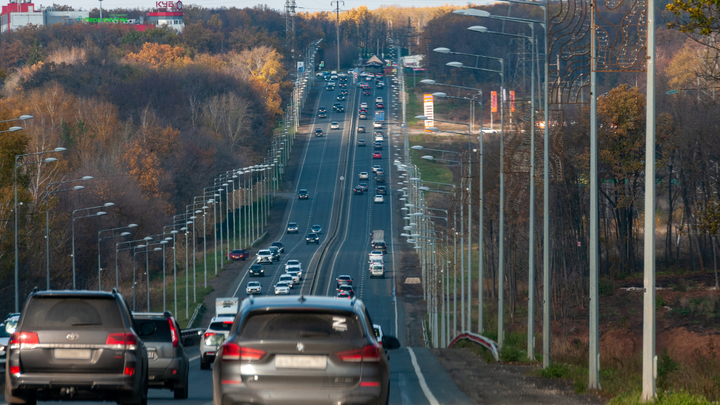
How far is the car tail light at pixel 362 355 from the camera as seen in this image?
33.1 feet

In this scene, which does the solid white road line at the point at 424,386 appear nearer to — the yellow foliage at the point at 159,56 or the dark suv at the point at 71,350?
the dark suv at the point at 71,350

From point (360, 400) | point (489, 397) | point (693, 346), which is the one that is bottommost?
point (693, 346)

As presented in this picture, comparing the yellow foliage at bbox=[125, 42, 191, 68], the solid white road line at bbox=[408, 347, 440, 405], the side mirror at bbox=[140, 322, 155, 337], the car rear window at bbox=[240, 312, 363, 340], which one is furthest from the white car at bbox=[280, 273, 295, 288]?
the yellow foliage at bbox=[125, 42, 191, 68]

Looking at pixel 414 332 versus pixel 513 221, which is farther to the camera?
pixel 414 332

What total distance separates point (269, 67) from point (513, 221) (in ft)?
432

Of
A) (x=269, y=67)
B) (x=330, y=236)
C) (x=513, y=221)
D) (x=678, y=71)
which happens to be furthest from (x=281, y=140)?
(x=513, y=221)

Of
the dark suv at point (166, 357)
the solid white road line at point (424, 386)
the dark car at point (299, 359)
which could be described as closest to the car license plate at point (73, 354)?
the dark car at point (299, 359)

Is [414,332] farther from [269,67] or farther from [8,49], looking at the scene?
[8,49]

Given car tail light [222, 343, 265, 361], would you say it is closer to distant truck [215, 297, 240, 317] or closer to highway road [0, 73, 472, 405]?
highway road [0, 73, 472, 405]

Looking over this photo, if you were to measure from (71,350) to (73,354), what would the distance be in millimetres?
62

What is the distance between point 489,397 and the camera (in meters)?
17.5

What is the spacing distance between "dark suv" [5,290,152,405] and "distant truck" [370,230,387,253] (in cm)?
8168

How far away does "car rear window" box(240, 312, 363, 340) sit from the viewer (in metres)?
10.2

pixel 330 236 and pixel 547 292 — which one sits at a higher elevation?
pixel 547 292
